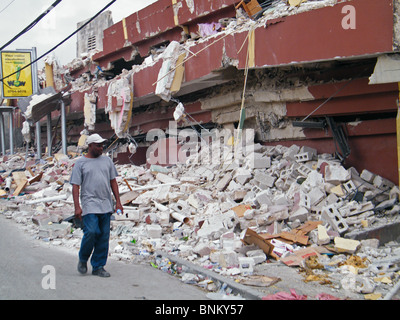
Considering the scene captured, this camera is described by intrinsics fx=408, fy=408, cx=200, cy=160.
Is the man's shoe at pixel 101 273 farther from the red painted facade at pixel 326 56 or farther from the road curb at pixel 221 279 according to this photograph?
the red painted facade at pixel 326 56

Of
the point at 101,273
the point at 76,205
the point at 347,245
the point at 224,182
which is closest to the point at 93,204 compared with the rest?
the point at 76,205

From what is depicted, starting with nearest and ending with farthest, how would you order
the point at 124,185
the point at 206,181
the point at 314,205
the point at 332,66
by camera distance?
the point at 314,205 < the point at 332,66 < the point at 206,181 < the point at 124,185

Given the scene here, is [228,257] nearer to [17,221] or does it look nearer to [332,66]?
[332,66]

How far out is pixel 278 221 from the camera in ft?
21.2

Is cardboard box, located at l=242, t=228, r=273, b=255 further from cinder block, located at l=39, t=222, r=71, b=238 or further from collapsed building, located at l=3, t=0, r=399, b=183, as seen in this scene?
cinder block, located at l=39, t=222, r=71, b=238

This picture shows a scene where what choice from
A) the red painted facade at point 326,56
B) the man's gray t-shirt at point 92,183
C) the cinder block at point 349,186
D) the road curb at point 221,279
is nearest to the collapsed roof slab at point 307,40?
the red painted facade at point 326,56

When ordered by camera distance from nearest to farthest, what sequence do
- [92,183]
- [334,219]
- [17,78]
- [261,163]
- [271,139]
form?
1. [92,183]
2. [334,219]
3. [261,163]
4. [271,139]
5. [17,78]

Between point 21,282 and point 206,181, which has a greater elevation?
point 206,181

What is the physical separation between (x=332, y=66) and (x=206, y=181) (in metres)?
3.65

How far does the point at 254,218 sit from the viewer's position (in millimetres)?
6520

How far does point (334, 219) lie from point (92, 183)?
351cm

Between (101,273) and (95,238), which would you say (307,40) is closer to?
(95,238)

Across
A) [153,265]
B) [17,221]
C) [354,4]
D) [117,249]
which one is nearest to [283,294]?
[153,265]

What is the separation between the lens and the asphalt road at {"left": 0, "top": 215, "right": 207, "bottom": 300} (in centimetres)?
411
